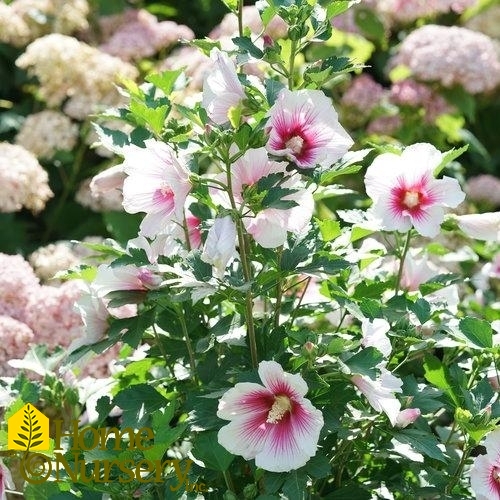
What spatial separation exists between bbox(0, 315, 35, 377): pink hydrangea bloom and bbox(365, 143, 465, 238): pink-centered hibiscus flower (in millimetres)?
665

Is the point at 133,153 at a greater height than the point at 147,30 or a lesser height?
greater

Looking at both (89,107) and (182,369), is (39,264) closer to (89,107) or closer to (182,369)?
(89,107)

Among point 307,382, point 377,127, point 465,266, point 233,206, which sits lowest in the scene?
point 465,266

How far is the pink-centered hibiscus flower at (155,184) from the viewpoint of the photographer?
41.9 inches

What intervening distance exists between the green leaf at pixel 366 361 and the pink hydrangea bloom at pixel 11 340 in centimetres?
69

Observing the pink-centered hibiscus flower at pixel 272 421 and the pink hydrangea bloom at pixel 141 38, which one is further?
the pink hydrangea bloom at pixel 141 38

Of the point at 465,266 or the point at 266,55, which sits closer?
the point at 266,55

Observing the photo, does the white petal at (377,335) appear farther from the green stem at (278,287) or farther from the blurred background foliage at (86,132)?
the blurred background foliage at (86,132)

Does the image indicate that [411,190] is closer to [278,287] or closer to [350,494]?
[278,287]

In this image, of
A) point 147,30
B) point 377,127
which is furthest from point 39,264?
point 377,127

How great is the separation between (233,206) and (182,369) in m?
0.34

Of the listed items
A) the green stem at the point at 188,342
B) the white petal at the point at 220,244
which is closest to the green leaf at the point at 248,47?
the white petal at the point at 220,244

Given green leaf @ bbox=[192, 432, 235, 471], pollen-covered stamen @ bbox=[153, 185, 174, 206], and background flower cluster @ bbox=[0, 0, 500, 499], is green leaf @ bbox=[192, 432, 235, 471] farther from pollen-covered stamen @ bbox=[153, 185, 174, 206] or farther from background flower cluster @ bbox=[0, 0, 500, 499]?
pollen-covered stamen @ bbox=[153, 185, 174, 206]

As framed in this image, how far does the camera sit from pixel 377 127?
100 inches
